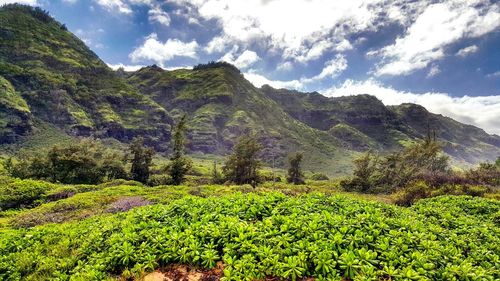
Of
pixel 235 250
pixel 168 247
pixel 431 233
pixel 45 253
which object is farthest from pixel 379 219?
pixel 45 253

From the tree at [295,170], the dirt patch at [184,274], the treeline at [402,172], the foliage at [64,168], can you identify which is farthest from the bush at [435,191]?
the foliage at [64,168]

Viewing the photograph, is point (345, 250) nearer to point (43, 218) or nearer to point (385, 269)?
point (385, 269)

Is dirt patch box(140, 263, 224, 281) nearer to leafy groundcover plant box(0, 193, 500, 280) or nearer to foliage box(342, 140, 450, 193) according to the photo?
leafy groundcover plant box(0, 193, 500, 280)

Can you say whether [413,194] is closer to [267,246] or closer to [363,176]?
[363,176]

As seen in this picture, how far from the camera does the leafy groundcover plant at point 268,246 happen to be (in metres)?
7.68

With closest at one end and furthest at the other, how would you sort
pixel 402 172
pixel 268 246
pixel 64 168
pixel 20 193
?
pixel 268 246 → pixel 20 193 → pixel 64 168 → pixel 402 172

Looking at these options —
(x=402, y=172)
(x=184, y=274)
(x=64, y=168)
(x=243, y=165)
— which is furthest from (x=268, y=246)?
(x=243, y=165)

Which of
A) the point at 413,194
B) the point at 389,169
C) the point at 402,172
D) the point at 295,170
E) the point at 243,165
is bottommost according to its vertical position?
the point at 295,170

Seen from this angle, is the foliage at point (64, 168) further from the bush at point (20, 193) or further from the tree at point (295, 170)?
the tree at point (295, 170)

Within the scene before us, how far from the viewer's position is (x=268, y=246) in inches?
328

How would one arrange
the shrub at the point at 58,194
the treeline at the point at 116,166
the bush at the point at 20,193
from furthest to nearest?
the treeline at the point at 116,166, the shrub at the point at 58,194, the bush at the point at 20,193

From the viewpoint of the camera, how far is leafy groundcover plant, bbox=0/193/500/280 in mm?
7684

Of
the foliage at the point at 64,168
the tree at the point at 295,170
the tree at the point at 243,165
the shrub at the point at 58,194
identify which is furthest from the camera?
the tree at the point at 295,170

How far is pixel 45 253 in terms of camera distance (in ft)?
38.3
